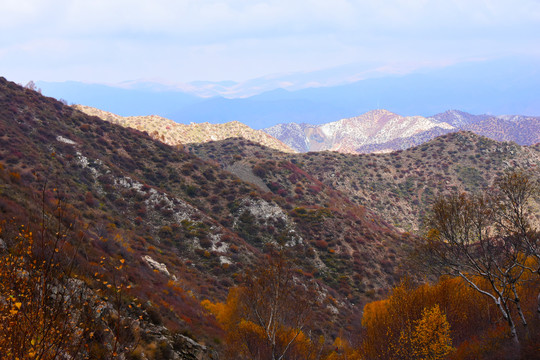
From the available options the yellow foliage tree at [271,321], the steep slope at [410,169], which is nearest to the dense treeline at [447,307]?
the yellow foliage tree at [271,321]

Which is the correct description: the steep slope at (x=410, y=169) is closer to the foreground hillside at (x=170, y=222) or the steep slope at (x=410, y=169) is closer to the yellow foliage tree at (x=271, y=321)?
the foreground hillside at (x=170, y=222)

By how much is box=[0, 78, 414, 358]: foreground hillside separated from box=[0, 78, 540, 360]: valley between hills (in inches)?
10.2

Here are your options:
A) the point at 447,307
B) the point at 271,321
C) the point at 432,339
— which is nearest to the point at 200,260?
the point at 271,321

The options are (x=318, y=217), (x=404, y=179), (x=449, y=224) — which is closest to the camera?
(x=449, y=224)

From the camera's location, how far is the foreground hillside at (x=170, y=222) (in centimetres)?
2355

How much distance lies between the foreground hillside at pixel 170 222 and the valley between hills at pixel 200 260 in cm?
26

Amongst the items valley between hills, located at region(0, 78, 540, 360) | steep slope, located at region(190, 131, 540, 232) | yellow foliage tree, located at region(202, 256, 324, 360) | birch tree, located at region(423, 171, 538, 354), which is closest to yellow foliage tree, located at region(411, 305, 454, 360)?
valley between hills, located at region(0, 78, 540, 360)

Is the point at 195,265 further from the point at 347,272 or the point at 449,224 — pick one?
the point at 449,224

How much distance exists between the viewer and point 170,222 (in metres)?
50.3

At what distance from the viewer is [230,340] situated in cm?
2223

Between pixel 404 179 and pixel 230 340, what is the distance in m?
118

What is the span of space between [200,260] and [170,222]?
9.83 m

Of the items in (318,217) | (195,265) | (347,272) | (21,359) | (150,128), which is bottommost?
(347,272)

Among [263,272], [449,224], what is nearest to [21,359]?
[263,272]
